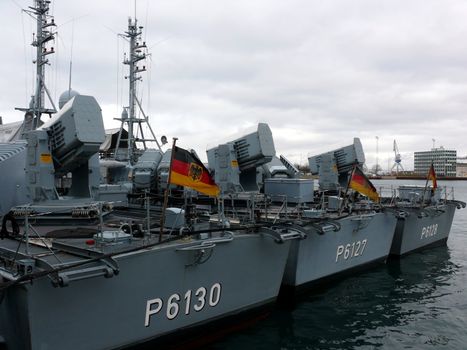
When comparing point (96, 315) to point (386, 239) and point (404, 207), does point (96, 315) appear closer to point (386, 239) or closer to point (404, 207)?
point (386, 239)

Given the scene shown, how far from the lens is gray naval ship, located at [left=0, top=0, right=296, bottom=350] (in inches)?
252

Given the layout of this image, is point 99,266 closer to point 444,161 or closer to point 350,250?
point 350,250

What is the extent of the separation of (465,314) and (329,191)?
10.9 metres

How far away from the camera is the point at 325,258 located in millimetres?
12703

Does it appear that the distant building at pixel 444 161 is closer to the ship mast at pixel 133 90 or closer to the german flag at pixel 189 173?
the ship mast at pixel 133 90

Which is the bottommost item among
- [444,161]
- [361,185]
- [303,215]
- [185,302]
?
[185,302]

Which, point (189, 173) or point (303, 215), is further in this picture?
point (303, 215)

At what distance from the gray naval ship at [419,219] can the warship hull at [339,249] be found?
1218mm

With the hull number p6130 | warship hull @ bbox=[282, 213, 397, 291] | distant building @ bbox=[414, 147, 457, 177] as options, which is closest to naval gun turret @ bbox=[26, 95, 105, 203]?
the hull number p6130

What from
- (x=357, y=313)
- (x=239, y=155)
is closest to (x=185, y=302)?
(x=357, y=313)

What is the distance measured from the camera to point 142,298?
741cm

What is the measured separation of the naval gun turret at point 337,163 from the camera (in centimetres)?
2123

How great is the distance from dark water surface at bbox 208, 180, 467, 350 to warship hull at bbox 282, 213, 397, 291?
46 cm

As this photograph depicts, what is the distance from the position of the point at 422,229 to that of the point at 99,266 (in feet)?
52.5
